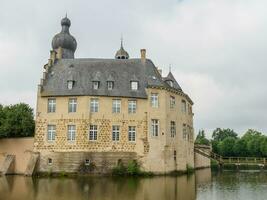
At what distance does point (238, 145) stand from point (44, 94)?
147ft

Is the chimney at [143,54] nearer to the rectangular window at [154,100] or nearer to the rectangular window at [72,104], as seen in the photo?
the rectangular window at [154,100]

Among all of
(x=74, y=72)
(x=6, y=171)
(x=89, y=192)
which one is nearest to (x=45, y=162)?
(x=6, y=171)

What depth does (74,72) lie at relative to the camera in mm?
36406

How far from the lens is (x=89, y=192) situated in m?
19.9

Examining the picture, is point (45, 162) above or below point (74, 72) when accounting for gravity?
below

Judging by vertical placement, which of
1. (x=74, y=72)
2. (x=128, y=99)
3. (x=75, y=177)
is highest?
(x=74, y=72)

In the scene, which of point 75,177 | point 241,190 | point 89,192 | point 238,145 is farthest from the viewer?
point 238,145

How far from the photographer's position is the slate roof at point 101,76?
34.8m

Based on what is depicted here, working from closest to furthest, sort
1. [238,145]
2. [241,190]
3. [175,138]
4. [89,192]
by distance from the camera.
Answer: [89,192] < [241,190] < [175,138] < [238,145]

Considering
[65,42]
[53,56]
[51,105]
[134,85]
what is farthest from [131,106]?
[65,42]

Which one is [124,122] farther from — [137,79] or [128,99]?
[137,79]

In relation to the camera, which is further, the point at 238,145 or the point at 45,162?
the point at 238,145

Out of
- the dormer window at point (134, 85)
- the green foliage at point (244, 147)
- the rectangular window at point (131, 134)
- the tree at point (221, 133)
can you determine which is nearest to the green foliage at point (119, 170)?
the rectangular window at point (131, 134)

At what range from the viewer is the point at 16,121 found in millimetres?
36375
